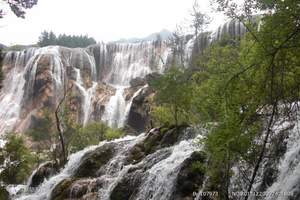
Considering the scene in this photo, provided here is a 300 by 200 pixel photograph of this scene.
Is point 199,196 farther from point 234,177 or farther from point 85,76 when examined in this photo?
point 85,76

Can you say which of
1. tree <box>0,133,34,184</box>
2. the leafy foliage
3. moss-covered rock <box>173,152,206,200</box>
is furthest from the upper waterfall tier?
moss-covered rock <box>173,152,206,200</box>

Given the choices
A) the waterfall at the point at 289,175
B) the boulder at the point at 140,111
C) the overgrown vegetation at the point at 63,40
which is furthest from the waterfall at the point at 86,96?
the waterfall at the point at 289,175

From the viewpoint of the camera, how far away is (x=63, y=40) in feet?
282

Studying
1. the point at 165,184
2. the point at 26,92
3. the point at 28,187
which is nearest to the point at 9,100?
the point at 26,92

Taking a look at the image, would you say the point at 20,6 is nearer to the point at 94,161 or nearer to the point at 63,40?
the point at 94,161

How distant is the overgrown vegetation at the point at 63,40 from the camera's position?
8450 cm

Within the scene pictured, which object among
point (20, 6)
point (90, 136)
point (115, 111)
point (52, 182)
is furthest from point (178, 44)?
point (20, 6)

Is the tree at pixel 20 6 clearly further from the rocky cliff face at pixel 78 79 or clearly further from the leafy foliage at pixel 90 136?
the rocky cliff face at pixel 78 79

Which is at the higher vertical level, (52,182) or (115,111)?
(115,111)

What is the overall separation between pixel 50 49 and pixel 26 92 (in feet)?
22.7

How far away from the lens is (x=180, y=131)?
2150 centimetres

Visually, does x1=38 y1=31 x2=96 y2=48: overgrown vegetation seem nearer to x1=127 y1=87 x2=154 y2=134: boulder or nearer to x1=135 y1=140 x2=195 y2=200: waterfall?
x1=127 y1=87 x2=154 y2=134: boulder

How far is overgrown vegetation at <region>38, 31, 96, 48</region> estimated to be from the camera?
84.5m

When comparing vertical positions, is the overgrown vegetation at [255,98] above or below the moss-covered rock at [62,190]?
above
